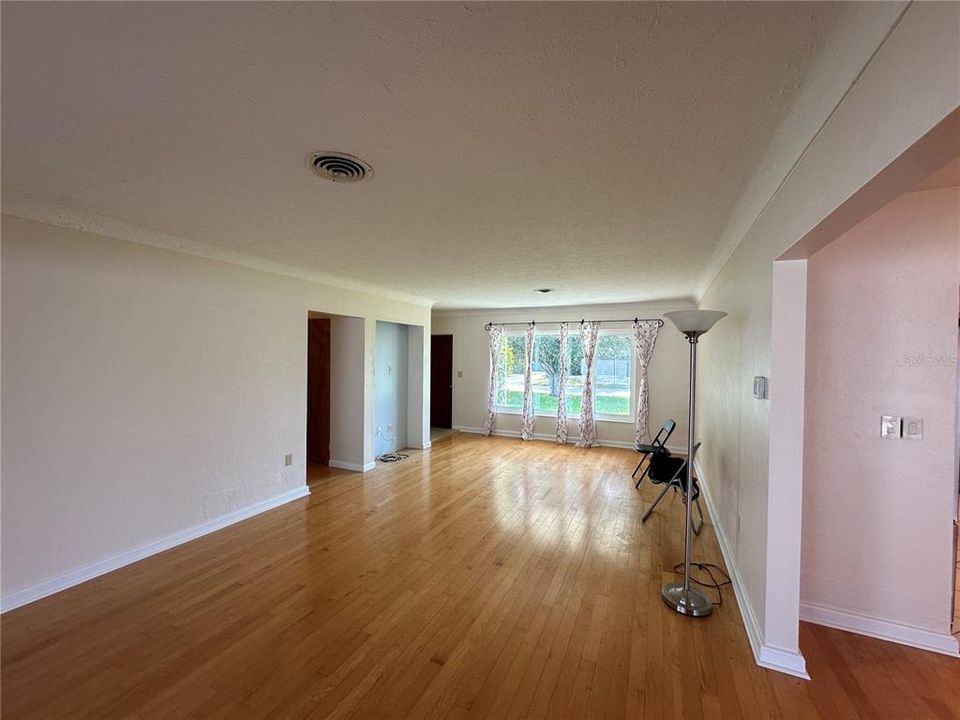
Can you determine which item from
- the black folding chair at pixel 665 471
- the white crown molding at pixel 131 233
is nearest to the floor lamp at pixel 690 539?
the black folding chair at pixel 665 471

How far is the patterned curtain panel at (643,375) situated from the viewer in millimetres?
6164

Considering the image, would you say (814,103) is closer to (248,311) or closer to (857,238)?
(857,238)

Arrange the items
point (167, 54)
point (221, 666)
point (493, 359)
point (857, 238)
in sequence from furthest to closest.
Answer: point (493, 359) → point (857, 238) → point (221, 666) → point (167, 54)

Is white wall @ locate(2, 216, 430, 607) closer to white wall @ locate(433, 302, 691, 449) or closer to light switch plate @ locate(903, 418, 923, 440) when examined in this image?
white wall @ locate(433, 302, 691, 449)

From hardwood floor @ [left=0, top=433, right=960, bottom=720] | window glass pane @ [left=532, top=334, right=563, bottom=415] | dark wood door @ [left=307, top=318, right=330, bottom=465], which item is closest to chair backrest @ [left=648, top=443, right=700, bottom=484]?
hardwood floor @ [left=0, top=433, right=960, bottom=720]

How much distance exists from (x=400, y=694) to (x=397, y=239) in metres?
2.59

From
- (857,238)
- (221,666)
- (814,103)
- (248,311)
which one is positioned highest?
(814,103)

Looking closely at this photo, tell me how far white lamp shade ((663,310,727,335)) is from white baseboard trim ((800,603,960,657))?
1.64 meters

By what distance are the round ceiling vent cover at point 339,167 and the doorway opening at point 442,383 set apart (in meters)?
5.98

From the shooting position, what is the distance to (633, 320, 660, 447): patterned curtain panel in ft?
20.2

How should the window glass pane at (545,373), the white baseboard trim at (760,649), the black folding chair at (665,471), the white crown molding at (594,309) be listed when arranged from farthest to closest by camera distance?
the window glass pane at (545,373)
the white crown molding at (594,309)
the black folding chair at (665,471)
the white baseboard trim at (760,649)

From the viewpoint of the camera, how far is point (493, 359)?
285 inches

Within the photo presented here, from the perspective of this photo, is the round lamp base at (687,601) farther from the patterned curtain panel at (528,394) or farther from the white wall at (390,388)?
the patterned curtain panel at (528,394)

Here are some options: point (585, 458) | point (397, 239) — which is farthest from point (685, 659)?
point (585, 458)
